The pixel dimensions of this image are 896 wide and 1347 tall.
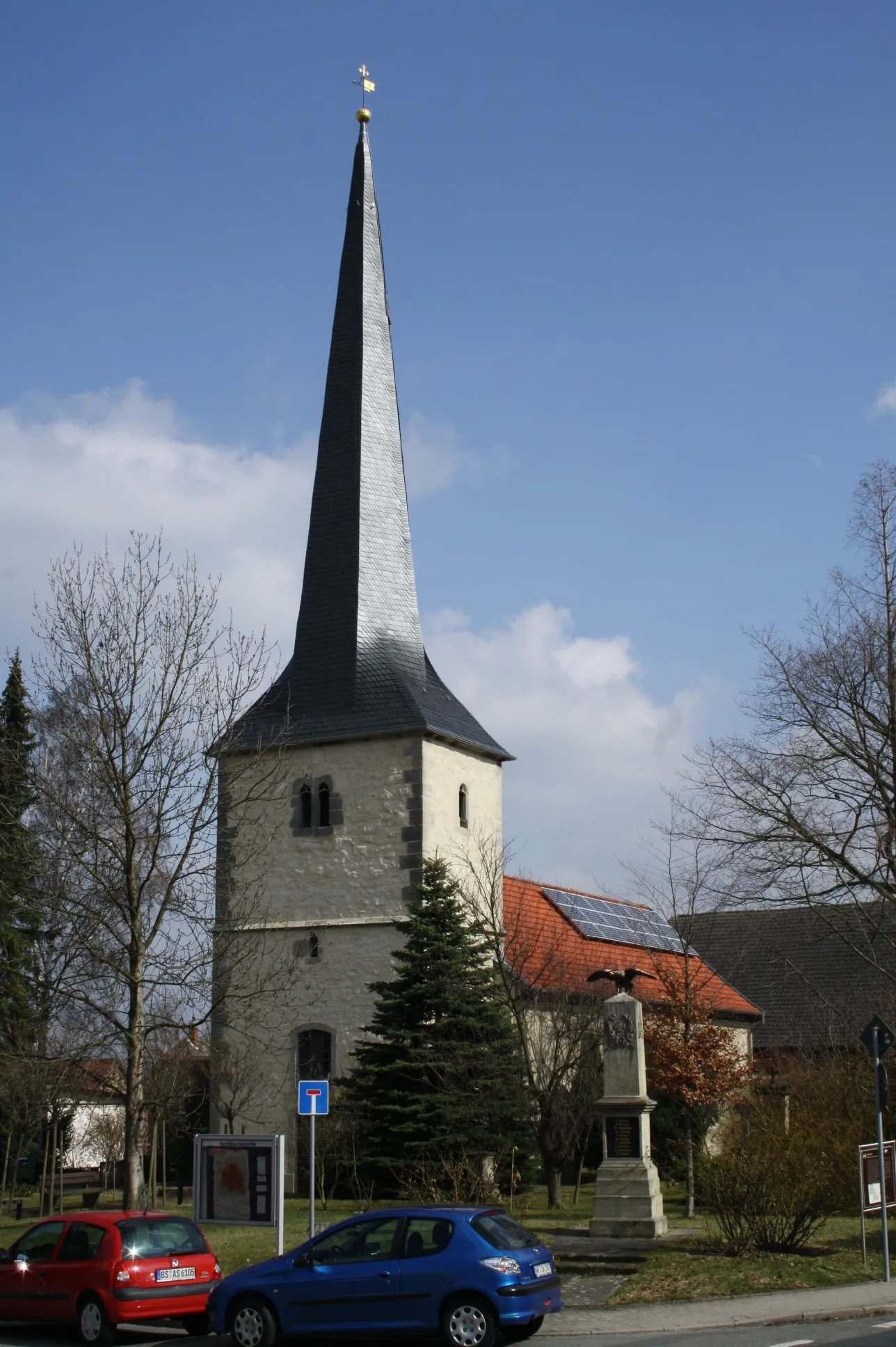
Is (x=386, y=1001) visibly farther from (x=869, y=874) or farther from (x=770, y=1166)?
(x=770, y=1166)

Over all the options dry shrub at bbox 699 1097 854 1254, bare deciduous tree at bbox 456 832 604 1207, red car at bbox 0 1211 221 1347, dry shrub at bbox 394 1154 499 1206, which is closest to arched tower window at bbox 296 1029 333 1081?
bare deciduous tree at bbox 456 832 604 1207

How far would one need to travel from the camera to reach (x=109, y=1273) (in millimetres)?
13531

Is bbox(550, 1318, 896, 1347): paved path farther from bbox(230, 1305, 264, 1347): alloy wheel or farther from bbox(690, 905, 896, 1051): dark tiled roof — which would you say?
bbox(690, 905, 896, 1051): dark tiled roof

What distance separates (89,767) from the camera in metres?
19.5

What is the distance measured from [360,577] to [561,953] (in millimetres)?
8939

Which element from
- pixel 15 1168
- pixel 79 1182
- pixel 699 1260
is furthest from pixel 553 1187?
pixel 15 1168

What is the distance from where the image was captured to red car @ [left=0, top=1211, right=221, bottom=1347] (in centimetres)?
1347

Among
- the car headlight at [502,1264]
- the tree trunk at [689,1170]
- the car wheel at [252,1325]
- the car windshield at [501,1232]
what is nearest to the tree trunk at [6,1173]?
the tree trunk at [689,1170]

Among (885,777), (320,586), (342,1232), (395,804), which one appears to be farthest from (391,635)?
(342,1232)

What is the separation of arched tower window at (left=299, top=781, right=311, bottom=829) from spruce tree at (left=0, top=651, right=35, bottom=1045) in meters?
5.36

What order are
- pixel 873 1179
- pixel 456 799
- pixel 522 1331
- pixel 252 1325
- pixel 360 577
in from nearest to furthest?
pixel 522 1331 → pixel 252 1325 → pixel 873 1179 → pixel 456 799 → pixel 360 577

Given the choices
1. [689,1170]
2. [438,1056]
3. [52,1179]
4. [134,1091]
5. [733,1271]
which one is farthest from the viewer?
[52,1179]

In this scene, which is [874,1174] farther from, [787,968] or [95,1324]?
[787,968]

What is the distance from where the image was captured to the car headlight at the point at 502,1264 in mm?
11945
